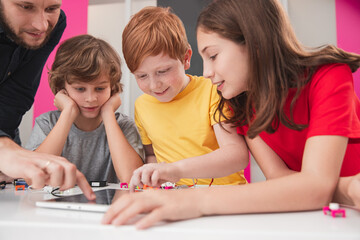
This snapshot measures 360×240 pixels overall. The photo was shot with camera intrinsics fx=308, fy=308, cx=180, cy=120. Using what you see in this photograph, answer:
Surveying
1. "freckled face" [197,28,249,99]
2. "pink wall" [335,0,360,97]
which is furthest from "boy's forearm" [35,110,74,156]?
"pink wall" [335,0,360,97]

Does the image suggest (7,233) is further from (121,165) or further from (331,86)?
(121,165)

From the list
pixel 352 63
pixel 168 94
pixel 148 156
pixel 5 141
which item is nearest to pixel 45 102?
pixel 148 156

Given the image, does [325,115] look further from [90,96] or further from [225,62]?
[90,96]

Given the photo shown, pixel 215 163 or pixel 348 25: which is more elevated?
pixel 348 25

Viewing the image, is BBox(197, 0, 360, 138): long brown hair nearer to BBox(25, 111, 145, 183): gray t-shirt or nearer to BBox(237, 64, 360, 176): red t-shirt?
BBox(237, 64, 360, 176): red t-shirt

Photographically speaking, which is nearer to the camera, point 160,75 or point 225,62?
point 225,62

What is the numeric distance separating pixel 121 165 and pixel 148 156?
0.18 m

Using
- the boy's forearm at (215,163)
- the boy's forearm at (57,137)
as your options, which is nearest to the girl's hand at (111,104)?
the boy's forearm at (57,137)

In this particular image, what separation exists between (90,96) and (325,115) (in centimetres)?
96

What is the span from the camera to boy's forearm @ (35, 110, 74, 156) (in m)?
1.24

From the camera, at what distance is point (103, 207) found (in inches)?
21.0

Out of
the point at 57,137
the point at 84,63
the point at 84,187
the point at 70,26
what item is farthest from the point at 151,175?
the point at 70,26

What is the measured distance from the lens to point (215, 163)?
3.04ft

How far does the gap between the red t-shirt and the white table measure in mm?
187
